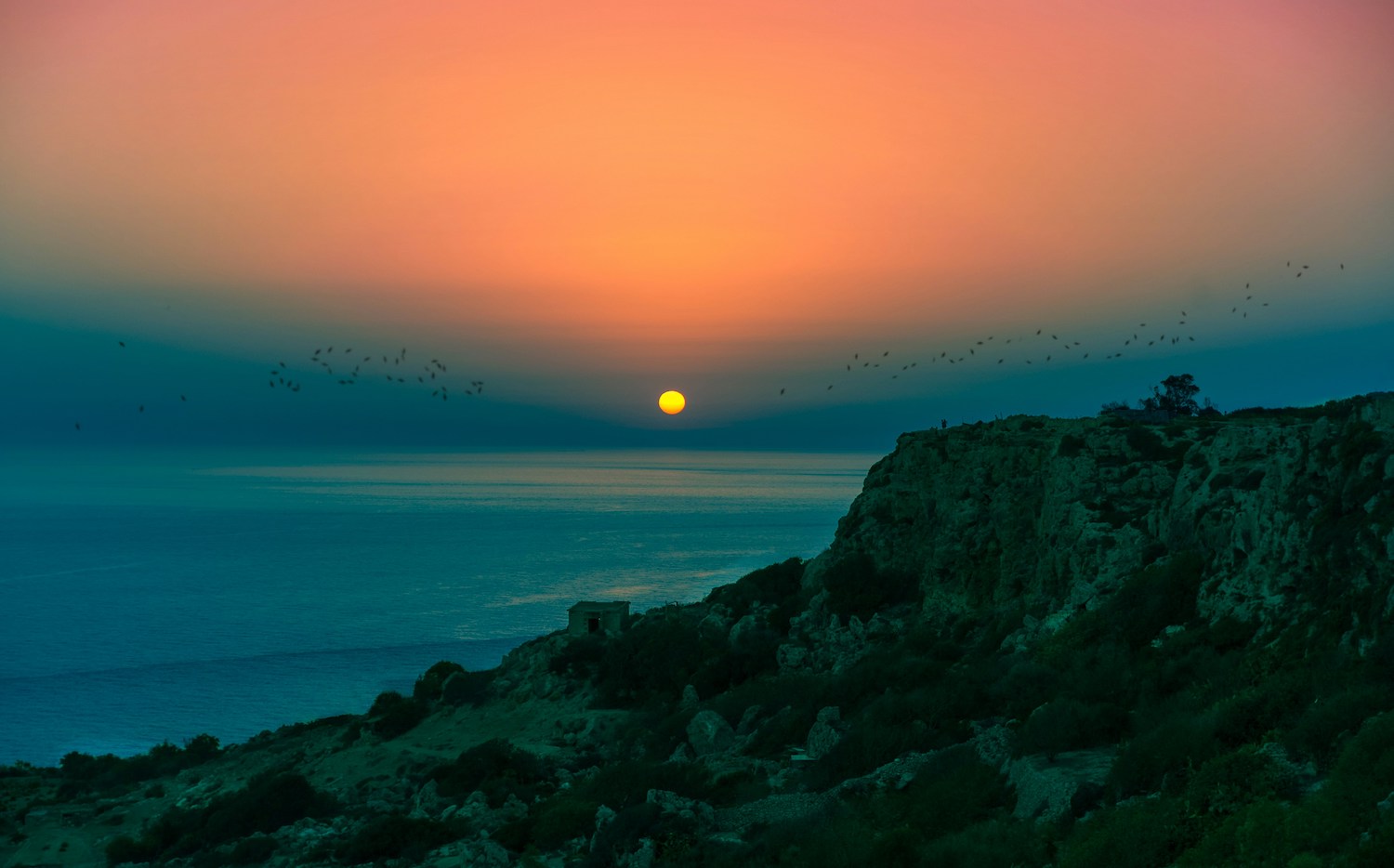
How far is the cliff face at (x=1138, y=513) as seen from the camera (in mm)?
19984

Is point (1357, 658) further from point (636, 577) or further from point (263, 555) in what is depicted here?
point (263, 555)

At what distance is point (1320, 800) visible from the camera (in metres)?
12.3

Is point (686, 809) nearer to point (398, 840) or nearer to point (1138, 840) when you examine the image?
point (398, 840)

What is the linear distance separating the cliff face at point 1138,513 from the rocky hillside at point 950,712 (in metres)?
0.10

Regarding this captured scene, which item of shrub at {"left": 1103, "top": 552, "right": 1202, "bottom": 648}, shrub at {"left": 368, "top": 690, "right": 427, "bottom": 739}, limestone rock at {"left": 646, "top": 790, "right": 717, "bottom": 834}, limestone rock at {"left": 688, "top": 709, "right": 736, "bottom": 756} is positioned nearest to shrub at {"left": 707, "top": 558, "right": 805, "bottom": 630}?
shrub at {"left": 368, "top": 690, "right": 427, "bottom": 739}

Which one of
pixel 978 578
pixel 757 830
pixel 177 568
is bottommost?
pixel 177 568

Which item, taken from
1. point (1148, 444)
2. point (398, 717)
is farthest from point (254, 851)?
point (1148, 444)

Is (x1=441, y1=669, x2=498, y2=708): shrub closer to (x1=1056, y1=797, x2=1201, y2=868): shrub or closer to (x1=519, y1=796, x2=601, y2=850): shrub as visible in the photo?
(x1=519, y1=796, x2=601, y2=850): shrub

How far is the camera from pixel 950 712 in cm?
2364

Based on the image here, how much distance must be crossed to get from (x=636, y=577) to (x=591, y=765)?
86798mm

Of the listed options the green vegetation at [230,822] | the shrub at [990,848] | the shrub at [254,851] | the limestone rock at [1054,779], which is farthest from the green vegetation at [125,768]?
the shrub at [990,848]

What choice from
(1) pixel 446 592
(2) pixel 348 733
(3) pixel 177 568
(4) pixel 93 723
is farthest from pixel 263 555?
(2) pixel 348 733

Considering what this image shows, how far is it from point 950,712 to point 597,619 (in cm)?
2805

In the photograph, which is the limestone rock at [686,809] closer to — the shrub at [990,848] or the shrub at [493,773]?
the shrub at [990,848]
